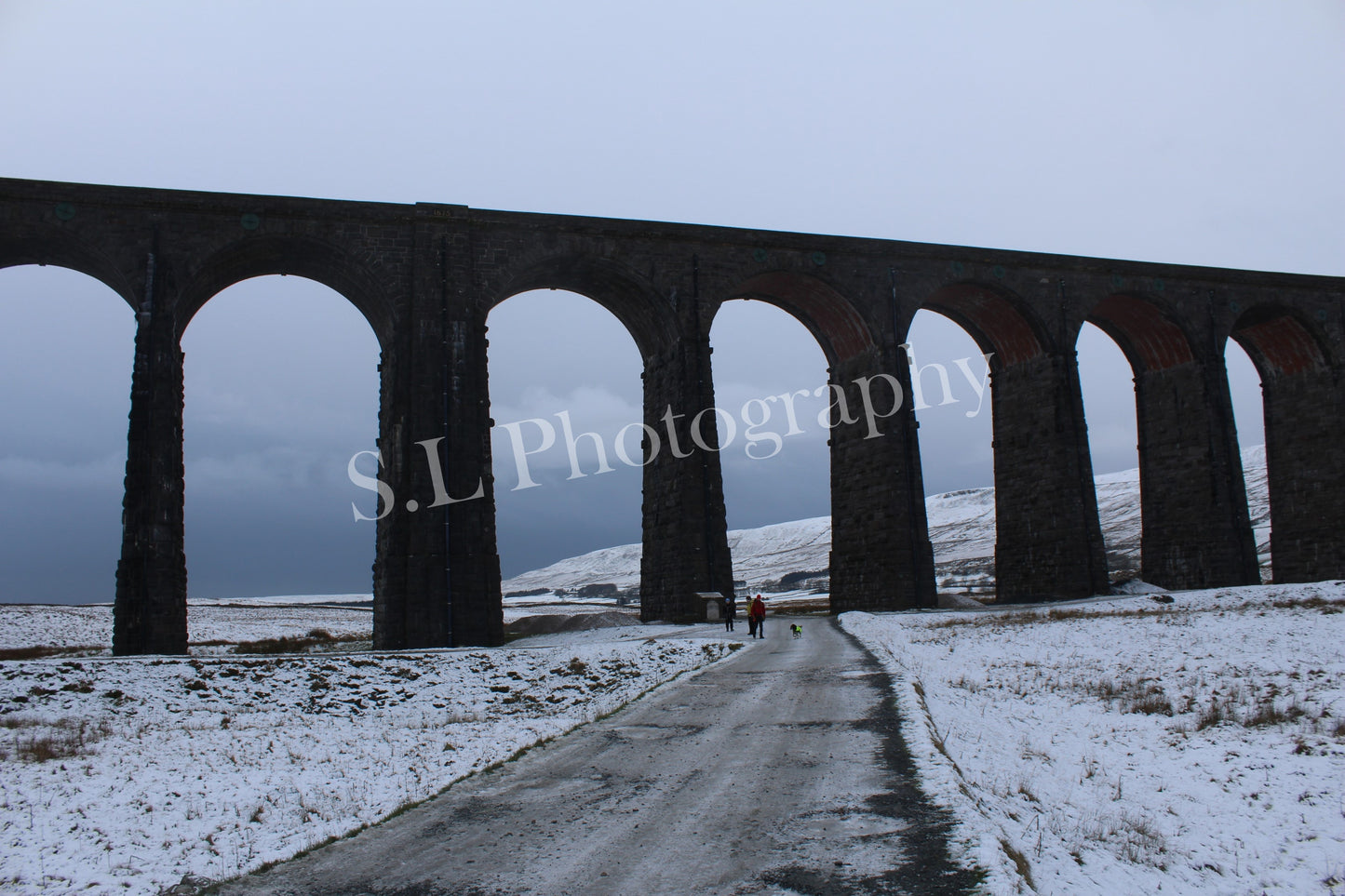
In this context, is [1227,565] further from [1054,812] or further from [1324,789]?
[1054,812]

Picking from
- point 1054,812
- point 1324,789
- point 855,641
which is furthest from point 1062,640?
point 1054,812

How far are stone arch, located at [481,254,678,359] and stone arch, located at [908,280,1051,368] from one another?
959 centimetres

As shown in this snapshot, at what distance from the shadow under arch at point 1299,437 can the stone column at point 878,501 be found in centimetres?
1647

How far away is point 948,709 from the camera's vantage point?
33.7 ft

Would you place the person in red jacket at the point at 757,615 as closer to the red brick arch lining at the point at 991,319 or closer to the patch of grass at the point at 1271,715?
the patch of grass at the point at 1271,715

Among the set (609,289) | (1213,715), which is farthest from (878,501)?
(1213,715)

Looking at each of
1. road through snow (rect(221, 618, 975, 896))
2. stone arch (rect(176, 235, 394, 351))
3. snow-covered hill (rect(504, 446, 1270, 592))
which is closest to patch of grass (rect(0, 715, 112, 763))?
road through snow (rect(221, 618, 975, 896))

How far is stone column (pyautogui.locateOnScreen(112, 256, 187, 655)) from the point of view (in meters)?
22.1

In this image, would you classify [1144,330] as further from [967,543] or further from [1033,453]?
[967,543]

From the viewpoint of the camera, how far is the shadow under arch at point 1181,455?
111 ft

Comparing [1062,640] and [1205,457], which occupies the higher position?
[1205,457]

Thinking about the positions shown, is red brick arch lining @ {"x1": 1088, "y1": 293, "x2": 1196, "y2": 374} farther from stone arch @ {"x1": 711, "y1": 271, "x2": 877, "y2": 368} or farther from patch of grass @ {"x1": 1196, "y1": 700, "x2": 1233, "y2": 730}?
patch of grass @ {"x1": 1196, "y1": 700, "x2": 1233, "y2": 730}

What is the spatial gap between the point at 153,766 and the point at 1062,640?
15.8m

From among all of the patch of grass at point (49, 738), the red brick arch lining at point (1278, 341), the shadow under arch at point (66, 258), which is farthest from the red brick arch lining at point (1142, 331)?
the patch of grass at point (49, 738)
